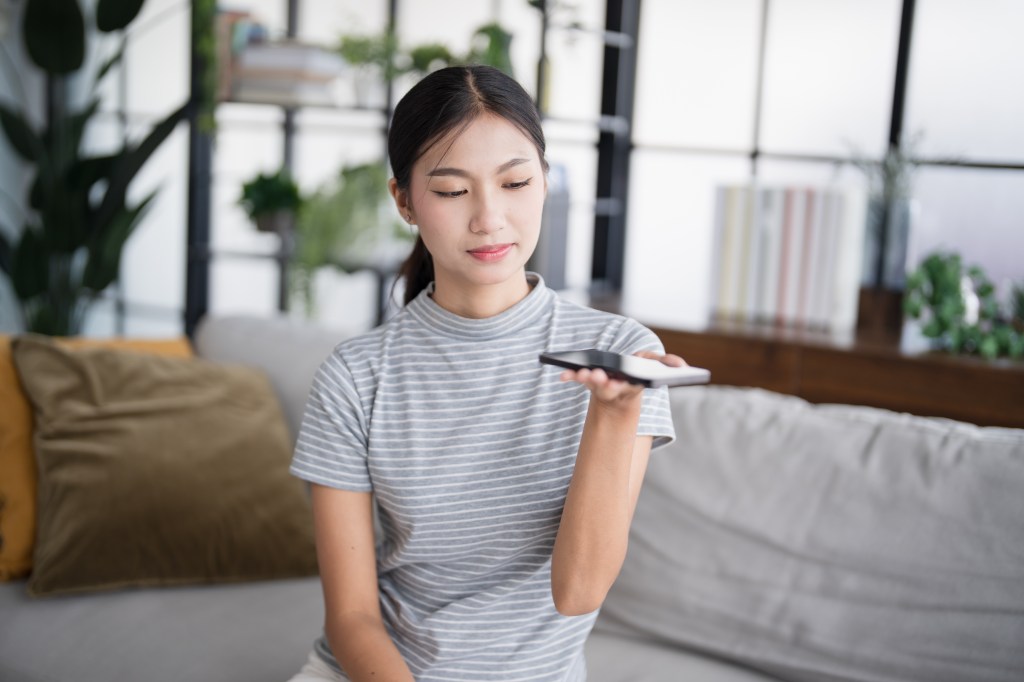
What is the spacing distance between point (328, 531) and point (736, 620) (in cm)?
69

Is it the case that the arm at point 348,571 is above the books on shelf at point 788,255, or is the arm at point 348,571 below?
below

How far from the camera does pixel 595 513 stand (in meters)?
1.22

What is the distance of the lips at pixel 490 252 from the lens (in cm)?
130

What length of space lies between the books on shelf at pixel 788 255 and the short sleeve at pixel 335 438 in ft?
5.53

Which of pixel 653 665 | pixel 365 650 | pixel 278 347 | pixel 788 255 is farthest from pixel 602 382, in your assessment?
pixel 788 255

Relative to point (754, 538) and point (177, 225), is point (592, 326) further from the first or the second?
point (177, 225)

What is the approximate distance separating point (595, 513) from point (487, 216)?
37 centimetres

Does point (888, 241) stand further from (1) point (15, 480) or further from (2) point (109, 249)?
(2) point (109, 249)

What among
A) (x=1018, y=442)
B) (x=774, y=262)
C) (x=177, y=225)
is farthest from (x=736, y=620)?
(x=177, y=225)

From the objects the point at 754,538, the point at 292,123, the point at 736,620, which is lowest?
the point at 736,620

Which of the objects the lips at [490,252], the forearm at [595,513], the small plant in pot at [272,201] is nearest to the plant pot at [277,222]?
the small plant in pot at [272,201]

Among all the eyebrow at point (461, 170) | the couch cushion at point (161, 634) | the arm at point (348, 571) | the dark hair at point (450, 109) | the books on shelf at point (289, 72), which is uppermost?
the books on shelf at point (289, 72)

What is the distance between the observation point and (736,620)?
1695 millimetres

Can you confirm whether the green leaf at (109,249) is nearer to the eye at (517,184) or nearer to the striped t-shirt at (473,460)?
the striped t-shirt at (473,460)
